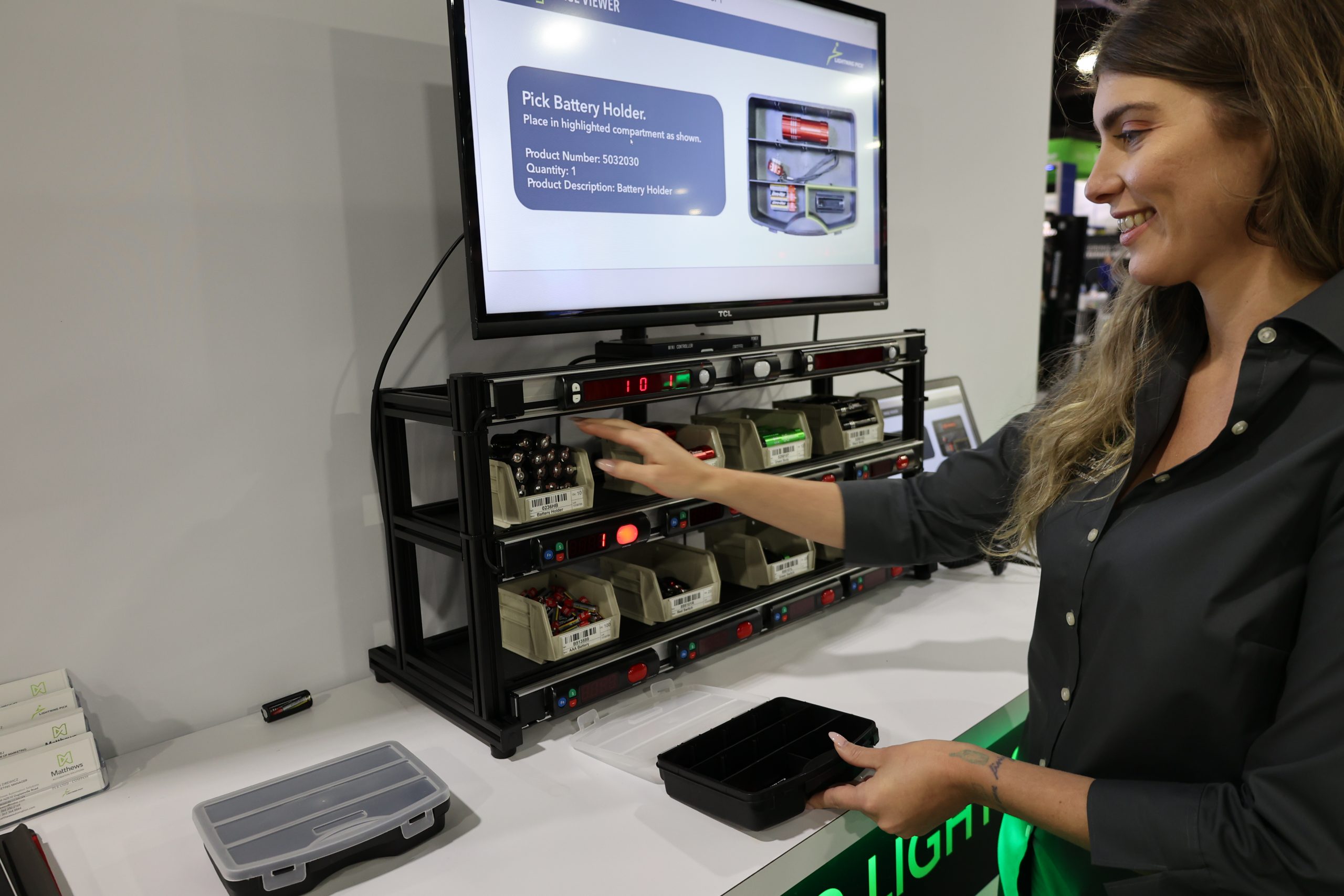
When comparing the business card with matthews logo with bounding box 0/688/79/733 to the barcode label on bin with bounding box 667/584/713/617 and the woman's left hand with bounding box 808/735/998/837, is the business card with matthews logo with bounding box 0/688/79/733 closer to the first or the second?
the barcode label on bin with bounding box 667/584/713/617

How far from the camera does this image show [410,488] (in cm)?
148

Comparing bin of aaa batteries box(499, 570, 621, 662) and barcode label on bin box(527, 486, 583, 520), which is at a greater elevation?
barcode label on bin box(527, 486, 583, 520)

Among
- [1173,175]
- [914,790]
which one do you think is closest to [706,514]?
[914,790]

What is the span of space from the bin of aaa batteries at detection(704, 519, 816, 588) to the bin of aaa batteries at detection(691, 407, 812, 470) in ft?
0.45

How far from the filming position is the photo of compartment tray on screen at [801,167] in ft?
5.29

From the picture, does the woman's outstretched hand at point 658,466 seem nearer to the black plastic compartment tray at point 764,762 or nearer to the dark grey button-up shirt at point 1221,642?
the black plastic compartment tray at point 764,762

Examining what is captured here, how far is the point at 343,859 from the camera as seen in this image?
0.97m

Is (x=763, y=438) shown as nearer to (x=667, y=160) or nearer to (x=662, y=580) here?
(x=662, y=580)

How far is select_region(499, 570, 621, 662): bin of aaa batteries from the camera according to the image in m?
1.27

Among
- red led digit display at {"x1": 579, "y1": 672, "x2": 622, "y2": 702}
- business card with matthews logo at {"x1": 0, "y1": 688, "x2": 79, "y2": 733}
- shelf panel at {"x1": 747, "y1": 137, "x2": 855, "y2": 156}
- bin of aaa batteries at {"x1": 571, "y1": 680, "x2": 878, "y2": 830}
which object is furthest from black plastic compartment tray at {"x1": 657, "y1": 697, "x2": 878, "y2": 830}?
shelf panel at {"x1": 747, "y1": 137, "x2": 855, "y2": 156}

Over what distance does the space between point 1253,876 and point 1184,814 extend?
68 millimetres

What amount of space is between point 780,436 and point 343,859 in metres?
0.95

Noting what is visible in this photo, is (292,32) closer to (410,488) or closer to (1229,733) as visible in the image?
(410,488)

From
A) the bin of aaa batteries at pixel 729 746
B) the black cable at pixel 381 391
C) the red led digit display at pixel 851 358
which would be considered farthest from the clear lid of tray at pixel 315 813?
the red led digit display at pixel 851 358
